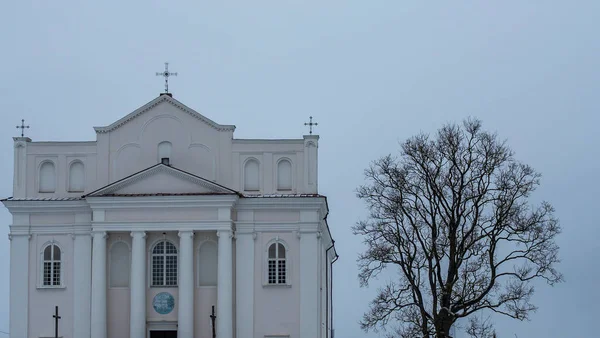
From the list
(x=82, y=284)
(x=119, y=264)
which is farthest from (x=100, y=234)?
(x=82, y=284)

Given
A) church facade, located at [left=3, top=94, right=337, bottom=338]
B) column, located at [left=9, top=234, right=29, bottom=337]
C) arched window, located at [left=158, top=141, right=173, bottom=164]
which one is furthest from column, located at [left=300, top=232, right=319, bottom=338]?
column, located at [left=9, top=234, right=29, bottom=337]

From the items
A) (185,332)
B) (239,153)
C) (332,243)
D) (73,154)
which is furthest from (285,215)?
(332,243)

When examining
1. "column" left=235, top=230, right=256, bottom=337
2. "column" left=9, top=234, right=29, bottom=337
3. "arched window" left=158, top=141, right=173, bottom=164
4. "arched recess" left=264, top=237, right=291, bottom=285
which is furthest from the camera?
"arched window" left=158, top=141, right=173, bottom=164

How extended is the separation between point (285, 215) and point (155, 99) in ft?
26.4

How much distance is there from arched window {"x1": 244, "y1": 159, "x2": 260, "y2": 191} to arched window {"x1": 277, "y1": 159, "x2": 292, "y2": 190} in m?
0.95

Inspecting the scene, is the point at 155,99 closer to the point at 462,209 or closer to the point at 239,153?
the point at 239,153

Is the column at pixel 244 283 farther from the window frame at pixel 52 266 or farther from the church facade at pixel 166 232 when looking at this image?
the window frame at pixel 52 266

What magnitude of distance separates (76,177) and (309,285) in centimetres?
1186

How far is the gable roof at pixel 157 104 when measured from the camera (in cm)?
5200

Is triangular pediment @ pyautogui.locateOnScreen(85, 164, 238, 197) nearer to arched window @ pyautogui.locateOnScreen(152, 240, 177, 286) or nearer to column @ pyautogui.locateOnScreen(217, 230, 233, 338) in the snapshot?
column @ pyautogui.locateOnScreen(217, 230, 233, 338)

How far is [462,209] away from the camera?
149 ft

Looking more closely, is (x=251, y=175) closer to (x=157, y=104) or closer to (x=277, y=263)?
(x=277, y=263)

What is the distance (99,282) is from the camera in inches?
1965

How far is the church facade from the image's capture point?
49.8 metres
